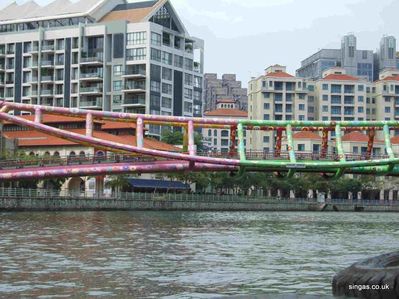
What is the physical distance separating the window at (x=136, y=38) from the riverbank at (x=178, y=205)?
2833 cm

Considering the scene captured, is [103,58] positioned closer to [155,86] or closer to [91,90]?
[91,90]

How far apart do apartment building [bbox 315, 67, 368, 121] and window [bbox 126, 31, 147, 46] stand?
45.8 m

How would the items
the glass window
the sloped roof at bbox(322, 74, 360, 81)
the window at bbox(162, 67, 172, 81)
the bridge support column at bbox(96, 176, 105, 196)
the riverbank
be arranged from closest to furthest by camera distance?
the riverbank
the bridge support column at bbox(96, 176, 105, 196)
the glass window
the window at bbox(162, 67, 172, 81)
the sloped roof at bbox(322, 74, 360, 81)

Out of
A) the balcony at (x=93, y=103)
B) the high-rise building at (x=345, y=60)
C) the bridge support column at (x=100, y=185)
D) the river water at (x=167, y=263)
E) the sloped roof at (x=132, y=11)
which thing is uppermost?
the high-rise building at (x=345, y=60)

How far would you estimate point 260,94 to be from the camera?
135m

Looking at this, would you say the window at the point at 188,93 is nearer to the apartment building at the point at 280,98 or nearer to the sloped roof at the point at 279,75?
the apartment building at the point at 280,98

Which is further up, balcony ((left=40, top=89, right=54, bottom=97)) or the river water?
balcony ((left=40, top=89, right=54, bottom=97))

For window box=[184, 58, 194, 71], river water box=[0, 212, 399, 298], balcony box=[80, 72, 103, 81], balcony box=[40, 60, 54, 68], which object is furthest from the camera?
window box=[184, 58, 194, 71]

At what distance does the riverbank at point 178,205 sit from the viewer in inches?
2473

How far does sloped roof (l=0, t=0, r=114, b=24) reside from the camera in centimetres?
11006

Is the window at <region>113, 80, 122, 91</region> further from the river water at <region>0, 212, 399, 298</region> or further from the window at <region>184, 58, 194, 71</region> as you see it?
the river water at <region>0, 212, 399, 298</region>

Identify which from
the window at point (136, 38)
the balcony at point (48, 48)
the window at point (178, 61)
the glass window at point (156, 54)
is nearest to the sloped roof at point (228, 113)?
the window at point (178, 61)

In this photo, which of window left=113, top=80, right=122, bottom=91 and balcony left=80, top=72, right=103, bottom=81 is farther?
window left=113, top=80, right=122, bottom=91

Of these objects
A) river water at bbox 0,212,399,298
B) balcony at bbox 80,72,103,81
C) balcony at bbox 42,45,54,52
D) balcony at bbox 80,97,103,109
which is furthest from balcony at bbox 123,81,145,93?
river water at bbox 0,212,399,298
